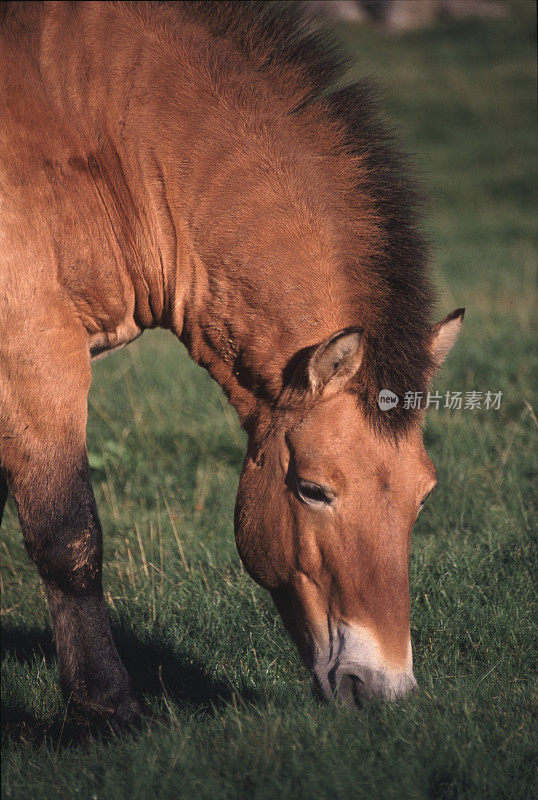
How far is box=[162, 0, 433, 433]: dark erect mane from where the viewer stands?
9.07 ft

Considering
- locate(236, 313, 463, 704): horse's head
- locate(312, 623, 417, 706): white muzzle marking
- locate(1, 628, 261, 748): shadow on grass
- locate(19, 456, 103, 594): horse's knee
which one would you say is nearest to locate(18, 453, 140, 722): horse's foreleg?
locate(19, 456, 103, 594): horse's knee

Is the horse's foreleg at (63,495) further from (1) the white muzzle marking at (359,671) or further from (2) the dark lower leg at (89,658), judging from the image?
(1) the white muzzle marking at (359,671)

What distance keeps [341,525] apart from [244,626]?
1.18m

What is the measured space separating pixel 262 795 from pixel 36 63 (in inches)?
111

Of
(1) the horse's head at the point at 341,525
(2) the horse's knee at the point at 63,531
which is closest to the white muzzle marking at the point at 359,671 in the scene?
(1) the horse's head at the point at 341,525

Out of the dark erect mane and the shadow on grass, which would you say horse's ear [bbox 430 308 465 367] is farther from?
the shadow on grass

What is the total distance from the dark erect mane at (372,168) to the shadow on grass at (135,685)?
1.34 meters

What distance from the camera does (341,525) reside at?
2.73 meters

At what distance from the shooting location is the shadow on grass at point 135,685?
9.91ft

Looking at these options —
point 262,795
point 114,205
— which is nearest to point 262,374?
point 114,205

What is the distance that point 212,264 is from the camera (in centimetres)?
307

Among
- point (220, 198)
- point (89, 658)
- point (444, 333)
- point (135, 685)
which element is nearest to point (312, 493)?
point (444, 333)

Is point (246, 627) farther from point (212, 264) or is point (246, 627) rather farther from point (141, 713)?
point (212, 264)

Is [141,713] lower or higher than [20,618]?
higher
